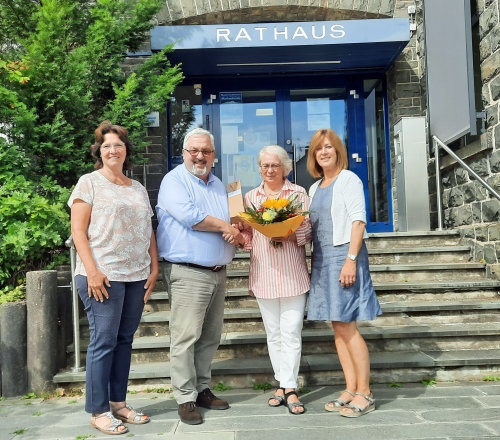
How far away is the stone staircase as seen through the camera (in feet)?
Answer: 13.1

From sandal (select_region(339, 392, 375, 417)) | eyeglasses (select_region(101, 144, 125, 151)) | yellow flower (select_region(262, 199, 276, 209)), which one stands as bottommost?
sandal (select_region(339, 392, 375, 417))

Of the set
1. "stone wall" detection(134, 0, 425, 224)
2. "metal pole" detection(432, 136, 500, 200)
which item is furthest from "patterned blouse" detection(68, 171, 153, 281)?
"stone wall" detection(134, 0, 425, 224)

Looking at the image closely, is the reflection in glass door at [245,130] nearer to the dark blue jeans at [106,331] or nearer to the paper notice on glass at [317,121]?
the paper notice on glass at [317,121]

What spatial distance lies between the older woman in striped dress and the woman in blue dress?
0.11 metres

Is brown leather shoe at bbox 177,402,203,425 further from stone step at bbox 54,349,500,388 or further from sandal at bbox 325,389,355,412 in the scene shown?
sandal at bbox 325,389,355,412

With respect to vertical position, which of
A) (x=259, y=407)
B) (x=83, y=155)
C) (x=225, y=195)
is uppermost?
(x=83, y=155)

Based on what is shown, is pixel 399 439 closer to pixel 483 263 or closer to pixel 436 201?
pixel 483 263

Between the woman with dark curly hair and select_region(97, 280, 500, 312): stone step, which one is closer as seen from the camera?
the woman with dark curly hair

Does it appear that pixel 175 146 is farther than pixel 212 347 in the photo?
Yes

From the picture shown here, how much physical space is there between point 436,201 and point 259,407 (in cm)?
464

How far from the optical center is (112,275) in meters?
3.04

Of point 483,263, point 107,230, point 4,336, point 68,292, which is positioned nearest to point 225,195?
point 107,230

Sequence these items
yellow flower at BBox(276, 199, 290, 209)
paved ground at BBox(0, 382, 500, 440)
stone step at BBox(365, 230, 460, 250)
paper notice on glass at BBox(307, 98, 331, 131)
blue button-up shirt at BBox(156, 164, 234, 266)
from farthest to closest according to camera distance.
Answer: paper notice on glass at BBox(307, 98, 331, 131)
stone step at BBox(365, 230, 460, 250)
blue button-up shirt at BBox(156, 164, 234, 266)
yellow flower at BBox(276, 199, 290, 209)
paved ground at BBox(0, 382, 500, 440)

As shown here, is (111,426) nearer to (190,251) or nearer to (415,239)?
(190,251)
